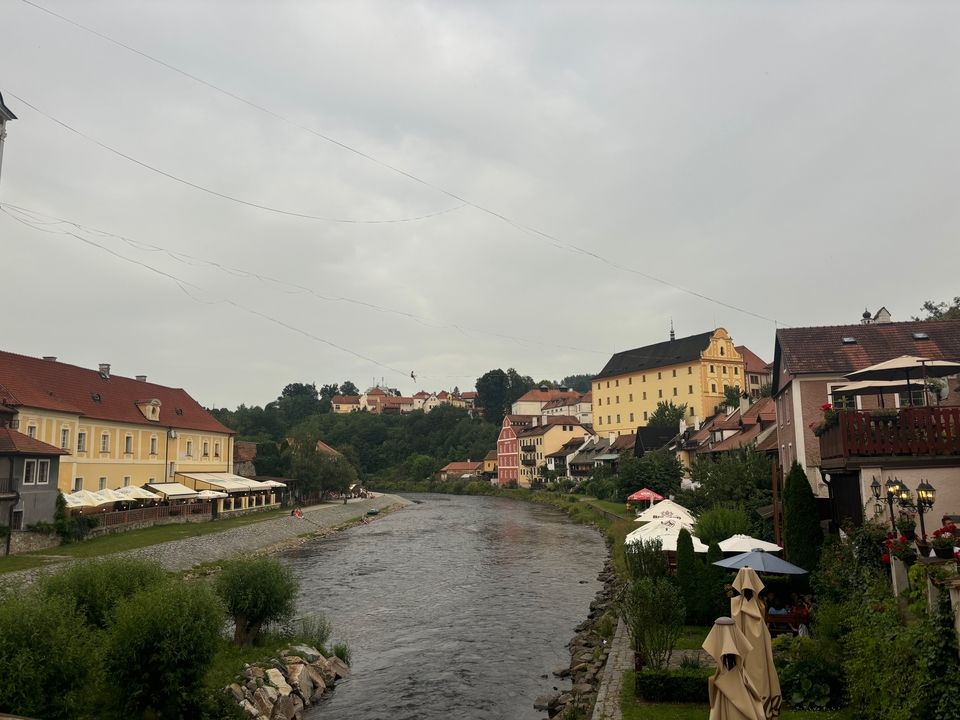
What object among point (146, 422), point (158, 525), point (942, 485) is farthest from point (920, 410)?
point (146, 422)

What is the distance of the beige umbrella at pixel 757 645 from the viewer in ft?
30.0

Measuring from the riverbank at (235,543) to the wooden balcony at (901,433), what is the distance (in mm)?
16291

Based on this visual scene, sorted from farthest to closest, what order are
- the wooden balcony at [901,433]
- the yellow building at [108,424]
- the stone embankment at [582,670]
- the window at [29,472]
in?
the yellow building at [108,424] < the window at [29,472] < the wooden balcony at [901,433] < the stone embankment at [582,670]

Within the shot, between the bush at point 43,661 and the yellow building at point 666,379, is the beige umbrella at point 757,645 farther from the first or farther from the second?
the yellow building at point 666,379

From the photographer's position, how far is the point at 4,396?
120 ft

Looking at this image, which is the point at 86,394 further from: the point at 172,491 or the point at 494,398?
the point at 494,398

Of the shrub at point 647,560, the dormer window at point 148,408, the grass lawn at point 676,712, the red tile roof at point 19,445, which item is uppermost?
the dormer window at point 148,408

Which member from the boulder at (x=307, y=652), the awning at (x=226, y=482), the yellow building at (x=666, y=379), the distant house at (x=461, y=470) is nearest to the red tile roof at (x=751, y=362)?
the yellow building at (x=666, y=379)

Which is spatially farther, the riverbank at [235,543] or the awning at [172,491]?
the awning at [172,491]

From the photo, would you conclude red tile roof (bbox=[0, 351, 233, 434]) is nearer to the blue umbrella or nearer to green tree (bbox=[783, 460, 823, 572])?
the blue umbrella

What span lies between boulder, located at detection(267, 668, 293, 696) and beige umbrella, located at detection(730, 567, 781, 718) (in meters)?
9.43

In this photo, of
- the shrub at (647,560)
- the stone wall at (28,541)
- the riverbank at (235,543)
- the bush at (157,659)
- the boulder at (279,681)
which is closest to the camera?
the bush at (157,659)

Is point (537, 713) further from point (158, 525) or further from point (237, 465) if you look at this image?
point (237, 465)

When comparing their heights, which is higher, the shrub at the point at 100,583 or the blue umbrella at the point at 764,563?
the blue umbrella at the point at 764,563
